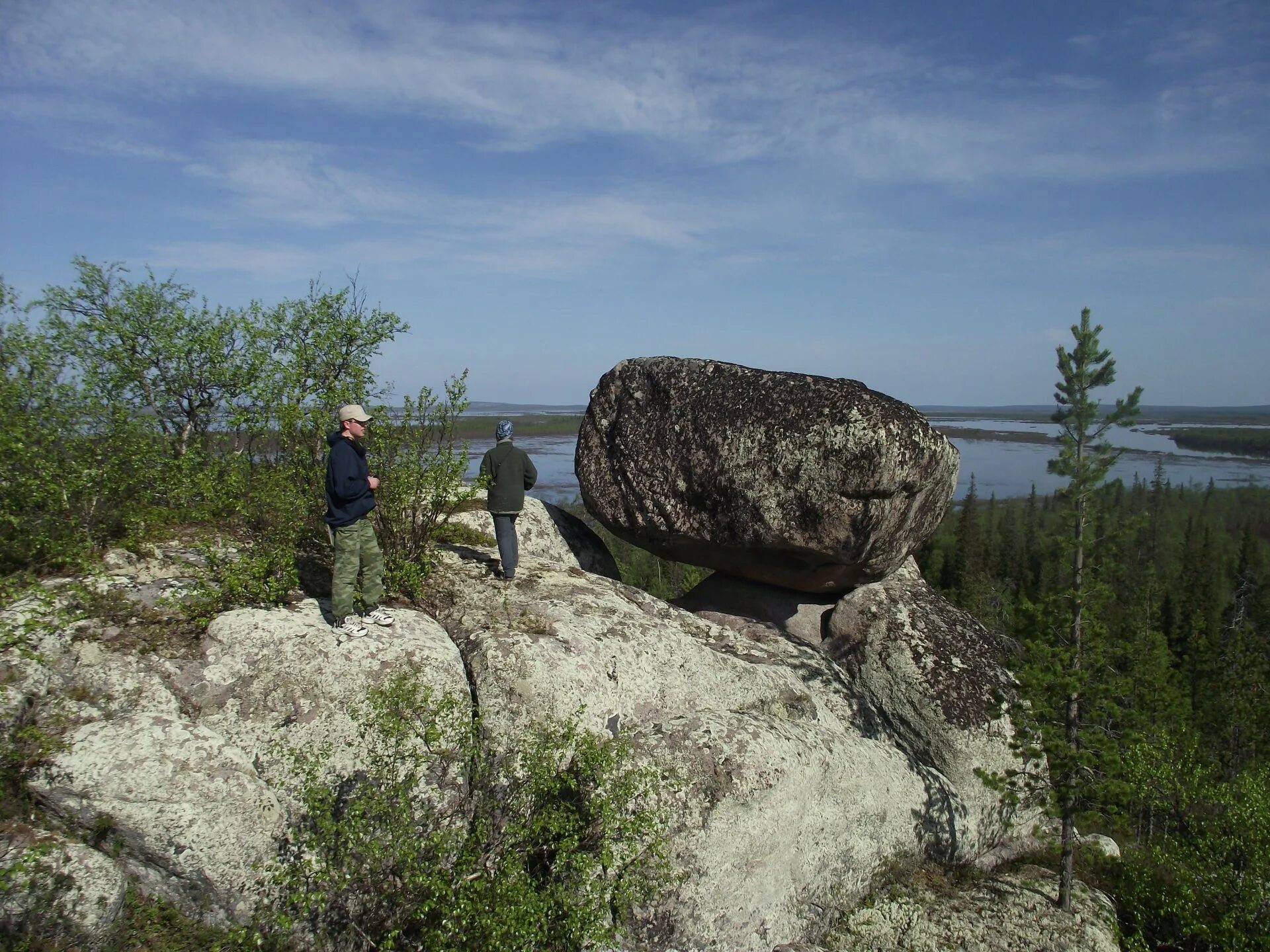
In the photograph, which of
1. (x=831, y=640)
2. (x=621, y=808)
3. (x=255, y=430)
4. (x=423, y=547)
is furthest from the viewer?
(x=831, y=640)

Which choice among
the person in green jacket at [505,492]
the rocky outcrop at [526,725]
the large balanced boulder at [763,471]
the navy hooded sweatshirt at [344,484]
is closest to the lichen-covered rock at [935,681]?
the rocky outcrop at [526,725]

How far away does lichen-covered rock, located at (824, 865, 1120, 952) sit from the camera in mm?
9812

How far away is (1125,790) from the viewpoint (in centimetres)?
939

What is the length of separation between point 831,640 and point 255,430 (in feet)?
35.3

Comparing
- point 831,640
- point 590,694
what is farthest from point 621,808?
point 831,640

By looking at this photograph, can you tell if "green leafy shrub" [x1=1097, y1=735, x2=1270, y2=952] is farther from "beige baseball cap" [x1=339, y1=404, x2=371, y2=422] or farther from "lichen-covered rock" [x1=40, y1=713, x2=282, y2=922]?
"beige baseball cap" [x1=339, y1=404, x2=371, y2=422]

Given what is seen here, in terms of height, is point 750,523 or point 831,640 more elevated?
point 750,523

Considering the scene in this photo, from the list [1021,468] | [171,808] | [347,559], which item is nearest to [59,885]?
[171,808]

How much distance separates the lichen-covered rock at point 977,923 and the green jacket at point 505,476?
7333 millimetres

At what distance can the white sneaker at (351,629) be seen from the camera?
9.52 metres

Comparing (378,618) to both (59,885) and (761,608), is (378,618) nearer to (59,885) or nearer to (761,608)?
(59,885)

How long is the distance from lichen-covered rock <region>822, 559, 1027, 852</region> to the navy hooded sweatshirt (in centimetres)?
883

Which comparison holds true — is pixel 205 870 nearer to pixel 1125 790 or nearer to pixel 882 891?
pixel 882 891

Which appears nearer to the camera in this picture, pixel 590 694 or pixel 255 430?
pixel 590 694
